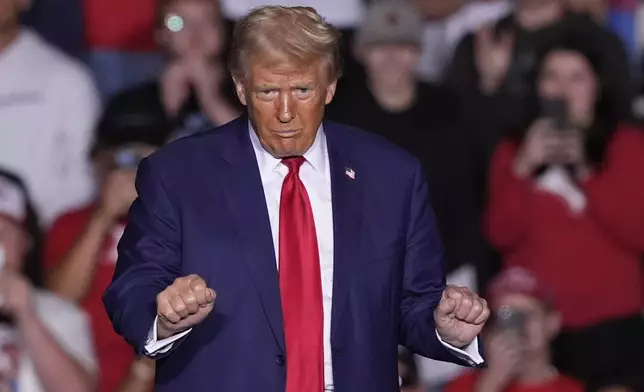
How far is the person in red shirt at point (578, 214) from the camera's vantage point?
13.6ft

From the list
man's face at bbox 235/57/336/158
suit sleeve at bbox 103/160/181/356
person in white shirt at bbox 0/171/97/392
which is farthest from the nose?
person in white shirt at bbox 0/171/97/392

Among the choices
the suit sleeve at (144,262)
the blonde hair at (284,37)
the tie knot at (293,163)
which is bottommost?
the suit sleeve at (144,262)

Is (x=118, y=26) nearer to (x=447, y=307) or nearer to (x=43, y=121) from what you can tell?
(x=43, y=121)

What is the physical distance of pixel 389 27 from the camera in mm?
4262

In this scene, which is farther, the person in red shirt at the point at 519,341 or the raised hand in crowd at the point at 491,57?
the raised hand in crowd at the point at 491,57

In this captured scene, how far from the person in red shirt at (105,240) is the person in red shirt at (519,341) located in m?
0.94

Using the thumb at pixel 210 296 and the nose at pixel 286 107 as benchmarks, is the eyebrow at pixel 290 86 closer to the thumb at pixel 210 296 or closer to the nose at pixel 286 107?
the nose at pixel 286 107

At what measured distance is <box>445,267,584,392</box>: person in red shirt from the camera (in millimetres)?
3896

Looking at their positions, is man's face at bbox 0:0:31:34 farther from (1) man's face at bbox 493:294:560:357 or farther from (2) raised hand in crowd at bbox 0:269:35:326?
(1) man's face at bbox 493:294:560:357

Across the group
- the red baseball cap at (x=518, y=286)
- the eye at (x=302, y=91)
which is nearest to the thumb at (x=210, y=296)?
the eye at (x=302, y=91)

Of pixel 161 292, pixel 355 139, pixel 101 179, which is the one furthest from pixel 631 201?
pixel 161 292

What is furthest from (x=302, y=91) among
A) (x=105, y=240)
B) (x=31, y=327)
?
(x=105, y=240)

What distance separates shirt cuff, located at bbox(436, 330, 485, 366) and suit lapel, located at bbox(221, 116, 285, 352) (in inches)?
10.0

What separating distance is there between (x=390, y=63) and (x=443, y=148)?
0.31 metres
